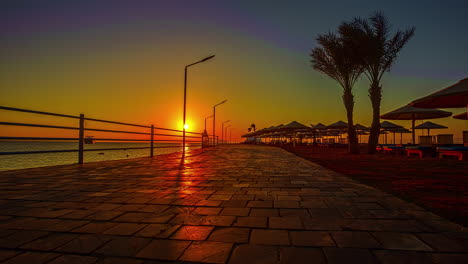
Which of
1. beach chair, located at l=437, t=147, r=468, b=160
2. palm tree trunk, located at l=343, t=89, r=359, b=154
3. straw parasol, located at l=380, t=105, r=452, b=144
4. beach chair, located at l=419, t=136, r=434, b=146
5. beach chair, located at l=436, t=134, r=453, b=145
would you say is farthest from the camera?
beach chair, located at l=436, t=134, r=453, b=145

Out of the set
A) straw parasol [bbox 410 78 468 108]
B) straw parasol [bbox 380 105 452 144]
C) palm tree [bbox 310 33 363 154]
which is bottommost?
straw parasol [bbox 410 78 468 108]

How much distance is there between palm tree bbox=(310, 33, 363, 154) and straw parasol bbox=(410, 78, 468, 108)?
5.43 metres

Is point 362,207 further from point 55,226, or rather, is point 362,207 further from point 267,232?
point 55,226

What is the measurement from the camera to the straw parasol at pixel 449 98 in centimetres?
608

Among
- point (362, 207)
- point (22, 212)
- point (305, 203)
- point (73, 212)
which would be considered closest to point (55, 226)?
point (73, 212)

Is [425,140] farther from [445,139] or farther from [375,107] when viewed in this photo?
[375,107]

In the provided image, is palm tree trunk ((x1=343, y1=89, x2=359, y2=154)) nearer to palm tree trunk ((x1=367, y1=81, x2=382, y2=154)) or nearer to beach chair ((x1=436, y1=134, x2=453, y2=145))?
palm tree trunk ((x1=367, y1=81, x2=382, y2=154))

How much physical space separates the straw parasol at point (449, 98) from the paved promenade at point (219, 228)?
5.37 metres

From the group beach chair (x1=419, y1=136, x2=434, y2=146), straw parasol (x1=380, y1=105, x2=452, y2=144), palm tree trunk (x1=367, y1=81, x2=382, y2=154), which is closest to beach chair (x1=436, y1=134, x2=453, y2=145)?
straw parasol (x1=380, y1=105, x2=452, y2=144)

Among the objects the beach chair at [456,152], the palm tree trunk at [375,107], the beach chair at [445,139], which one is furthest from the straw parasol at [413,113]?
the beach chair at [456,152]

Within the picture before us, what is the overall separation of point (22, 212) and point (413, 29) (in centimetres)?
1635

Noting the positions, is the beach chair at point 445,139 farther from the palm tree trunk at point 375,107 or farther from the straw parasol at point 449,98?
the straw parasol at point 449,98

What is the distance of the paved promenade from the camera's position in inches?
55.8

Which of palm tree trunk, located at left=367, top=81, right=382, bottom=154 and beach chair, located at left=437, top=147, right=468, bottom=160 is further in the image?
palm tree trunk, located at left=367, top=81, right=382, bottom=154
